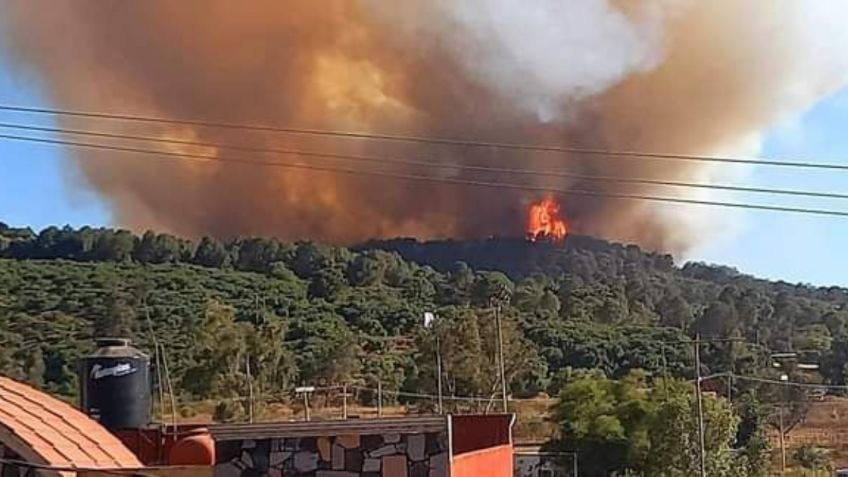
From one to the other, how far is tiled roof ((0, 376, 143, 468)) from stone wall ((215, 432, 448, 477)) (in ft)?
2.73

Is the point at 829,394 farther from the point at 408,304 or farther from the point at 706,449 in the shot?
the point at 706,449

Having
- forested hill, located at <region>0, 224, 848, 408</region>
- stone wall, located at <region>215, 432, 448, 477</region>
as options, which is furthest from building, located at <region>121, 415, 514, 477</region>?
forested hill, located at <region>0, 224, 848, 408</region>

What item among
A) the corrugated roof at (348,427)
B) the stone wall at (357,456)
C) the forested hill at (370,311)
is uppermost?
the forested hill at (370,311)

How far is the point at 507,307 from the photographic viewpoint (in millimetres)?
46531

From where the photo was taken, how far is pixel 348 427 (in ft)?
24.4

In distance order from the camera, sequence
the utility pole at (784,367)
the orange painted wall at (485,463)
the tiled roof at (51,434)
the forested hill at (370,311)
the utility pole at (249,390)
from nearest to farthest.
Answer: the tiled roof at (51,434) < the orange painted wall at (485,463) < the utility pole at (249,390) < the forested hill at (370,311) < the utility pole at (784,367)

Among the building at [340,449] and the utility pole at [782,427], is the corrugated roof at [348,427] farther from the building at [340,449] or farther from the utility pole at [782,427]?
the utility pole at [782,427]

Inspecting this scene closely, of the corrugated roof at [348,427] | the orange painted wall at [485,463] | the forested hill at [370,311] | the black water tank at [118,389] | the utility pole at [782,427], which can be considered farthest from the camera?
the forested hill at [370,311]

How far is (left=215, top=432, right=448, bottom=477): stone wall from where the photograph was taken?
746 centimetres

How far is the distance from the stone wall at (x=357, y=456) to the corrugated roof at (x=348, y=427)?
0.11 ft

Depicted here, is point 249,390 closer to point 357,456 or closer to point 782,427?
point 782,427

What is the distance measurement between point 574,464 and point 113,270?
29669 mm

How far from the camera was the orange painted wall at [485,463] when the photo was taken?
8.01 metres

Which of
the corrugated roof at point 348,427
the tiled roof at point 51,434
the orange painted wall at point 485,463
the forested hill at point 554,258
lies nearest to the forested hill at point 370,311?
the forested hill at point 554,258
